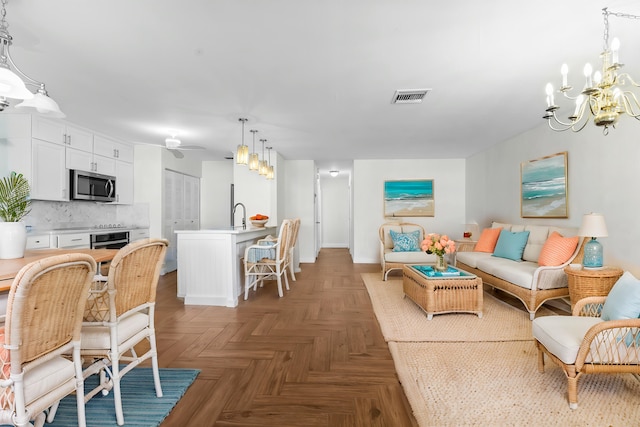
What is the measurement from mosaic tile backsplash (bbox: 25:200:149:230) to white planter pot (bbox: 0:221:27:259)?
2921 millimetres

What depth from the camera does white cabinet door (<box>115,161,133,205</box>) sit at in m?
5.20

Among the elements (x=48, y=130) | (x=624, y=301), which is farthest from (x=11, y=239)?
(x=624, y=301)

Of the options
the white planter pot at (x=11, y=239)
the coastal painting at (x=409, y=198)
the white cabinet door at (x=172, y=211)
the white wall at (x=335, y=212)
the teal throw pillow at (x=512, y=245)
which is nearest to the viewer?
the white planter pot at (x=11, y=239)

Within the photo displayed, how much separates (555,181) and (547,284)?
1.63 metres

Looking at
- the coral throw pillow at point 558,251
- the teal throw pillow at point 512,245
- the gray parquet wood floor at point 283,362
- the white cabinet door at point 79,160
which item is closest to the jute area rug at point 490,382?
the gray parquet wood floor at point 283,362

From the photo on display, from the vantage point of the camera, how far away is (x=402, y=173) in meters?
6.88

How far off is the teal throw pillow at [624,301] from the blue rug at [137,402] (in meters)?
2.70

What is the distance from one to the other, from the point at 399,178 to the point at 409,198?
0.49m

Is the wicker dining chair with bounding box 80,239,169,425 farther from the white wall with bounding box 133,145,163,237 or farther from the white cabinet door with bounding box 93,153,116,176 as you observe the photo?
the white wall with bounding box 133,145,163,237

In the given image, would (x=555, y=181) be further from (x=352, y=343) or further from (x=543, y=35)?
(x=352, y=343)

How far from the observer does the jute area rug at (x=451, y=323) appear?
2775 mm

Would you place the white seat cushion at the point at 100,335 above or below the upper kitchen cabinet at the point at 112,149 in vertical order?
below

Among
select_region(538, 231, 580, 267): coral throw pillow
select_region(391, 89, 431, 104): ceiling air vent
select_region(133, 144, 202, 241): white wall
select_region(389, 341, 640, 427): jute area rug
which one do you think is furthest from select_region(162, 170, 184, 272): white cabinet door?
select_region(538, 231, 580, 267): coral throw pillow

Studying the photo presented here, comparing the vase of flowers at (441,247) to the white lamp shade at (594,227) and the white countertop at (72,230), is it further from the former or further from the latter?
the white countertop at (72,230)
